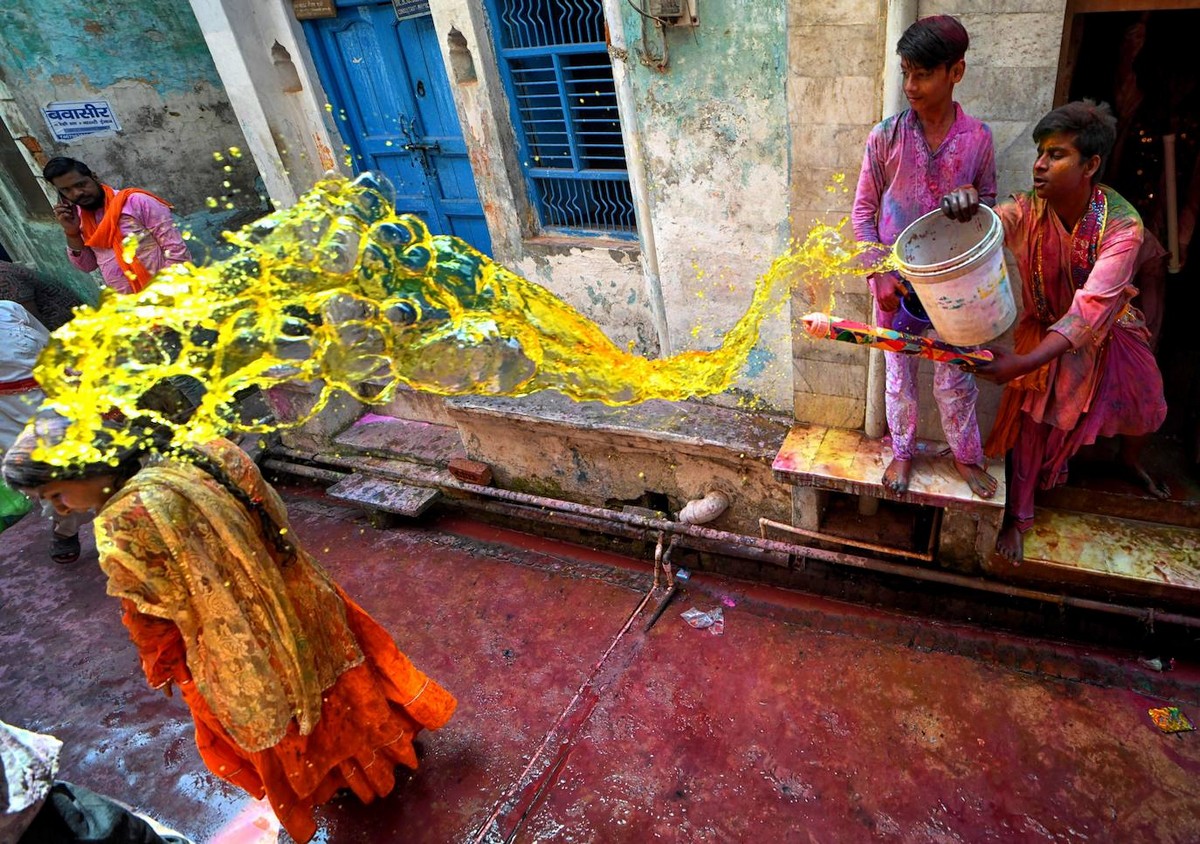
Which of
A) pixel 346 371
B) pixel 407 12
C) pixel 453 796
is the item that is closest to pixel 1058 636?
pixel 453 796

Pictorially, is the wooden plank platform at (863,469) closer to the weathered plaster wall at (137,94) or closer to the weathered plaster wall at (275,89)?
the weathered plaster wall at (275,89)

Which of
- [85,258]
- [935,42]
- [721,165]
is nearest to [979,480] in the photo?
[935,42]

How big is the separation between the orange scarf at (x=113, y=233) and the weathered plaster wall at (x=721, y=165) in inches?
156

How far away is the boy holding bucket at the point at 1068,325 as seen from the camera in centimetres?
263

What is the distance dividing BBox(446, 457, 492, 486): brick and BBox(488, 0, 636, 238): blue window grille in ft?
6.64

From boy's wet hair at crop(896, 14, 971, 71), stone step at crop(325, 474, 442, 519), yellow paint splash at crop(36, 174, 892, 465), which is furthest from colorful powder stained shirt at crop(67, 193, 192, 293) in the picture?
boy's wet hair at crop(896, 14, 971, 71)

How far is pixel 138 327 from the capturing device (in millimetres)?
3627

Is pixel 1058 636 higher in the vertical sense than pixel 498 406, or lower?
lower

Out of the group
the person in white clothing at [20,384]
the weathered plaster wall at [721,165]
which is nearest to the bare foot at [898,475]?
the weathered plaster wall at [721,165]

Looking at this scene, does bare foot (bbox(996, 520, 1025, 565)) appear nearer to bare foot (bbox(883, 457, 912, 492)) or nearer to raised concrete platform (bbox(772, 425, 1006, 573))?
raised concrete platform (bbox(772, 425, 1006, 573))

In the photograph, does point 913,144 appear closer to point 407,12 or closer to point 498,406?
point 498,406

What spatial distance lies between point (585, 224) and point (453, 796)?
13.3 ft

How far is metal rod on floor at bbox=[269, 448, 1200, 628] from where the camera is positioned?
3.45 meters

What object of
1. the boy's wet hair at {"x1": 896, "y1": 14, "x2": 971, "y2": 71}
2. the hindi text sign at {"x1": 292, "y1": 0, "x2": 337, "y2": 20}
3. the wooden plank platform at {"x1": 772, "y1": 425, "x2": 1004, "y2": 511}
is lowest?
the wooden plank platform at {"x1": 772, "y1": 425, "x2": 1004, "y2": 511}
